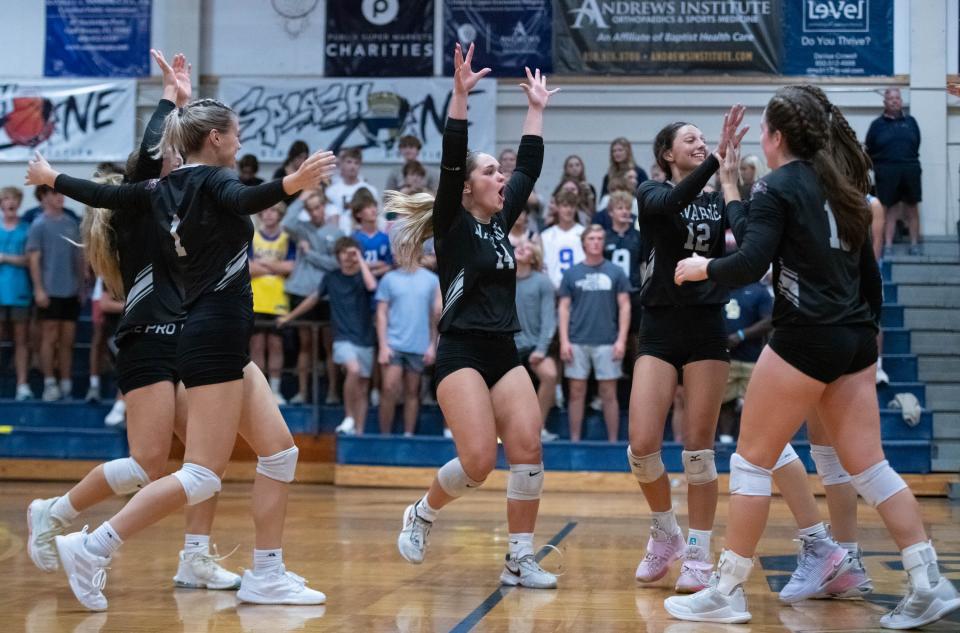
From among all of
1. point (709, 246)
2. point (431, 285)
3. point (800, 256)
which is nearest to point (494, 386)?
point (709, 246)

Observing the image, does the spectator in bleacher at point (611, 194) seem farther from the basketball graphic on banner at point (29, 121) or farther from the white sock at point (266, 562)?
the basketball graphic on banner at point (29, 121)

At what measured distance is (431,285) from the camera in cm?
1059

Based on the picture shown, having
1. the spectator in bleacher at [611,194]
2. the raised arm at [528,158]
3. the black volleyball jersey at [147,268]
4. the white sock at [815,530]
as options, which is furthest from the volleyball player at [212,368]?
the spectator in bleacher at [611,194]

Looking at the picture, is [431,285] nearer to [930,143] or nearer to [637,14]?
[637,14]

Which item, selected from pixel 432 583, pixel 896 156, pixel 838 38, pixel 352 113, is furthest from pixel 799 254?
pixel 352 113

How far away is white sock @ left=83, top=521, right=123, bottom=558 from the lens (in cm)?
445

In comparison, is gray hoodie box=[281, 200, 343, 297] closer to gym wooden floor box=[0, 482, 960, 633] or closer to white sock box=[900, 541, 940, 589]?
gym wooden floor box=[0, 482, 960, 633]

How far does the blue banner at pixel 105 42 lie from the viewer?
15.1m

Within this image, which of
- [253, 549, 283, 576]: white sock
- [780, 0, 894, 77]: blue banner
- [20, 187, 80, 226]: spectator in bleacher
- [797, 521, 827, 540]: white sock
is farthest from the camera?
[780, 0, 894, 77]: blue banner

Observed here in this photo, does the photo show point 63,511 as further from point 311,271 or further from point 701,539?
point 311,271

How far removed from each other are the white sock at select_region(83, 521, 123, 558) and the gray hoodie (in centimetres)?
641

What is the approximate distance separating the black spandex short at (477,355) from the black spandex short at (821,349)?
4.34 ft

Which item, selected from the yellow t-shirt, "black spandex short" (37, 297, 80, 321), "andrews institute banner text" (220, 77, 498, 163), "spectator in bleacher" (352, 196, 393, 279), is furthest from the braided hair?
Answer: "andrews institute banner text" (220, 77, 498, 163)

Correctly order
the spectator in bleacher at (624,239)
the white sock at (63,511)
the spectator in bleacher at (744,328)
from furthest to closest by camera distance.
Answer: the spectator in bleacher at (624,239) → the spectator in bleacher at (744,328) → the white sock at (63,511)
